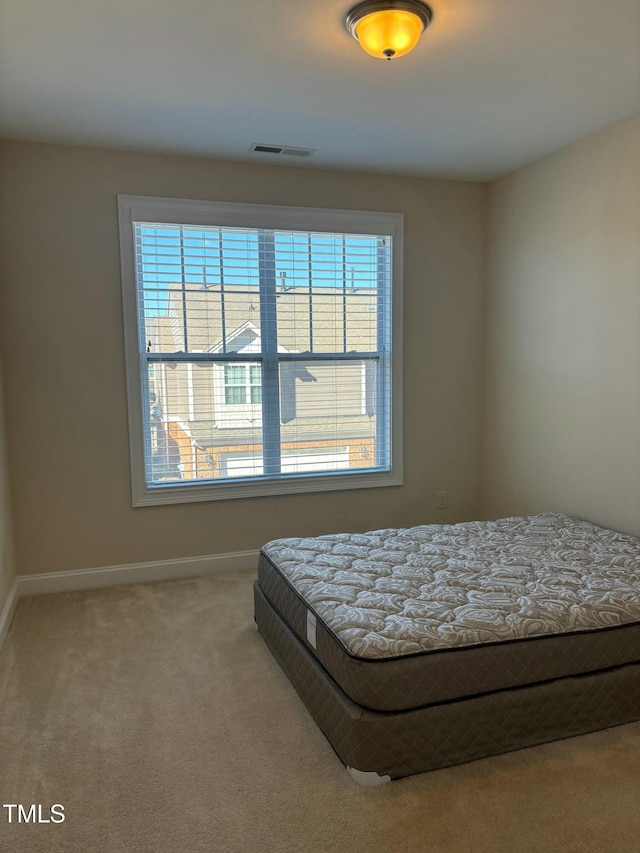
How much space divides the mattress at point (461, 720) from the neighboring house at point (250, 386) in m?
1.92

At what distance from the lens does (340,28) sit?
2350 mm

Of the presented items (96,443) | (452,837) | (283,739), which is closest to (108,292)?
(96,443)

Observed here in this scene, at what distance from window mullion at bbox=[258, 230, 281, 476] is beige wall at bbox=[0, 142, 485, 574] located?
0.27m

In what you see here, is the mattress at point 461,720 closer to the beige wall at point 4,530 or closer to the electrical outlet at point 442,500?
the beige wall at point 4,530

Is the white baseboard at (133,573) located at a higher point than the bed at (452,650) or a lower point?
lower

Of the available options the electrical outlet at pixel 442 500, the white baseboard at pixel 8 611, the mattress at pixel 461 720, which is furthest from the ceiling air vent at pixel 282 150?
the white baseboard at pixel 8 611

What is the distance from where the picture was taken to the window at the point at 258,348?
390 cm

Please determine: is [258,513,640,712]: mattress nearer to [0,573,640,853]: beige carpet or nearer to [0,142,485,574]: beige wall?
[0,573,640,853]: beige carpet

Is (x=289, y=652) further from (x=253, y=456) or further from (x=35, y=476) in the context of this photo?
(x=35, y=476)

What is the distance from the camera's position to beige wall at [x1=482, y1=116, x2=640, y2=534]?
11.2 ft

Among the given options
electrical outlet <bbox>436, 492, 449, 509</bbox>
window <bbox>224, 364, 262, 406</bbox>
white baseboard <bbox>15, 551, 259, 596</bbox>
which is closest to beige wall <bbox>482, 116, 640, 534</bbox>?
electrical outlet <bbox>436, 492, 449, 509</bbox>

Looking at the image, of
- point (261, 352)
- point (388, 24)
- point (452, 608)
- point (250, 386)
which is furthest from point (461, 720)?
point (261, 352)

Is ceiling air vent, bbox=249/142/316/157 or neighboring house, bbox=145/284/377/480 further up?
ceiling air vent, bbox=249/142/316/157

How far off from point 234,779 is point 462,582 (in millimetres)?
1191
